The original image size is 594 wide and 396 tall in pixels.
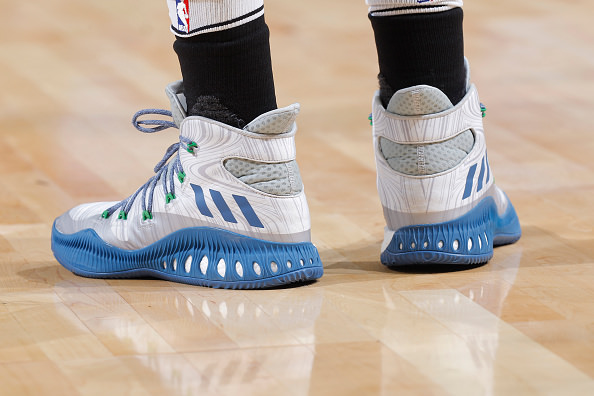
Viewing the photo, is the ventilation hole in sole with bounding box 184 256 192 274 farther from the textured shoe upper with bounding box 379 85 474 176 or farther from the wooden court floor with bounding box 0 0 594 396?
the textured shoe upper with bounding box 379 85 474 176

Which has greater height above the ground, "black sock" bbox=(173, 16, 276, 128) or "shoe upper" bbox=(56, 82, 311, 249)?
"black sock" bbox=(173, 16, 276, 128)

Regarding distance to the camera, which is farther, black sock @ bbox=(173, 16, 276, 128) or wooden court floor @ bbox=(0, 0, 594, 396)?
black sock @ bbox=(173, 16, 276, 128)

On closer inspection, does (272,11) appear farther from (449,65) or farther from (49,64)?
(449,65)

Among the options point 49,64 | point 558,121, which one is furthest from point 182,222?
point 49,64

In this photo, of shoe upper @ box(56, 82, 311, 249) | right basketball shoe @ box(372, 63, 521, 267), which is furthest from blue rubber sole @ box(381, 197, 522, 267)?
shoe upper @ box(56, 82, 311, 249)

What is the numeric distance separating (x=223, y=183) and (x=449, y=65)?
29 centimetres

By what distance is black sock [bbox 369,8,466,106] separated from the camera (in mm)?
1131

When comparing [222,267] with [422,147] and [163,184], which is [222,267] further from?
[422,147]

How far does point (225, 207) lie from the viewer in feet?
3.61

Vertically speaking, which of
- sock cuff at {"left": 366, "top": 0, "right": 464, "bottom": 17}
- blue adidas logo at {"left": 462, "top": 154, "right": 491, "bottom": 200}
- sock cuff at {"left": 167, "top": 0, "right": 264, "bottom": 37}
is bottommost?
blue adidas logo at {"left": 462, "top": 154, "right": 491, "bottom": 200}

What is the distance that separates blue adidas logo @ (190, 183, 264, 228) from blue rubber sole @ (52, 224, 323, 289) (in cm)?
2

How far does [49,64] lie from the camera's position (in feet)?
8.17

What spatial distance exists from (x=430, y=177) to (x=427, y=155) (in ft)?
0.08

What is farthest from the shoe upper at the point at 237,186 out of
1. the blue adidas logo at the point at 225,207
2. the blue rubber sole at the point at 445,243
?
the blue rubber sole at the point at 445,243
